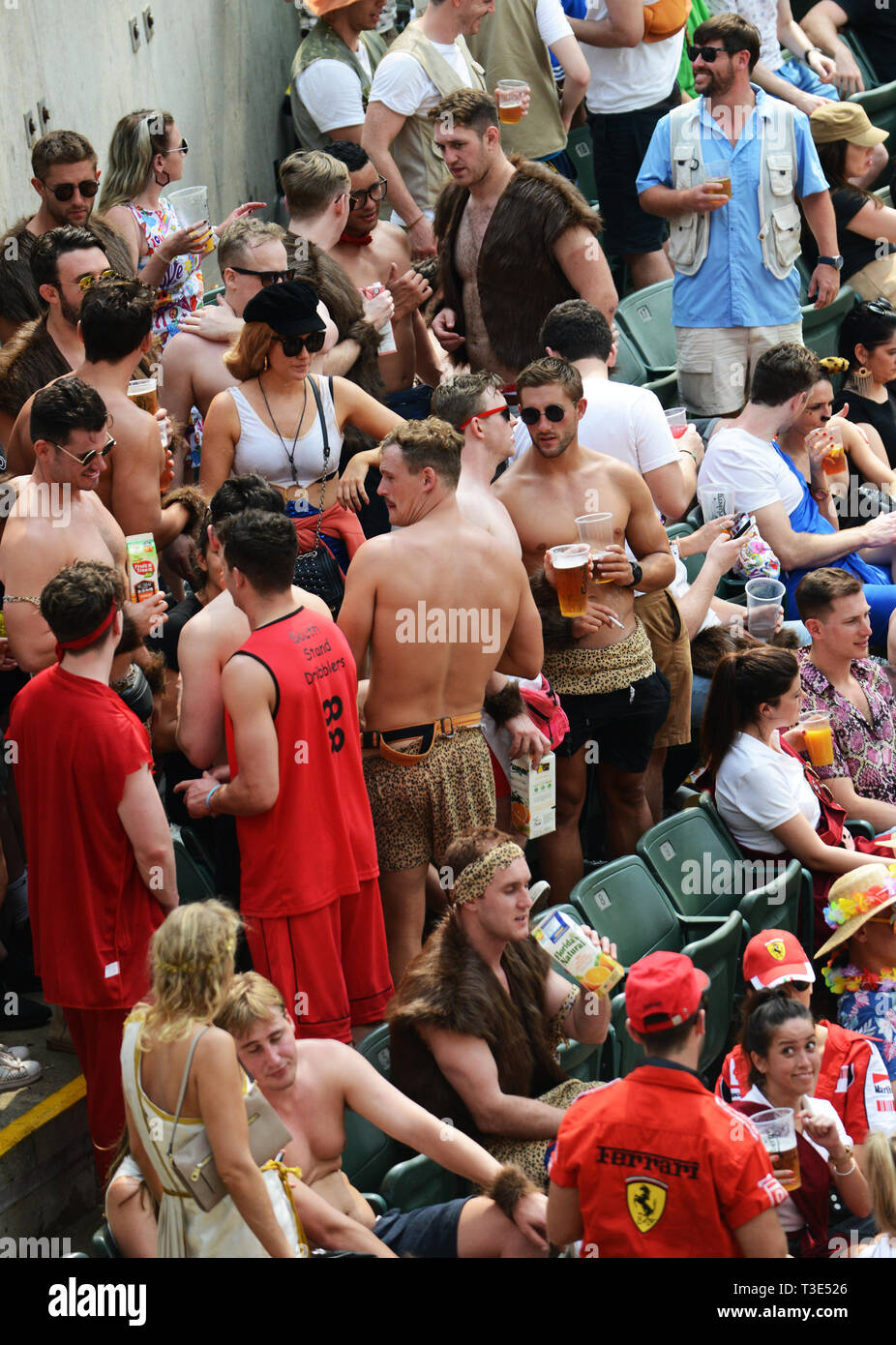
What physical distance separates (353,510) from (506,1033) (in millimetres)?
2251

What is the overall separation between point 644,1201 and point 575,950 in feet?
2.92

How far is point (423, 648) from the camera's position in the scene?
4801 mm

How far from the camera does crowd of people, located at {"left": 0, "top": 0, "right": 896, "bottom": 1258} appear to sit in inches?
138

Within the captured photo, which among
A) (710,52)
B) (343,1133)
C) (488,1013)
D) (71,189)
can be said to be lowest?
(343,1133)

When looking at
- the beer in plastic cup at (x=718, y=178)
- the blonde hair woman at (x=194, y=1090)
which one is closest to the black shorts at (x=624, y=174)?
the beer in plastic cup at (x=718, y=178)

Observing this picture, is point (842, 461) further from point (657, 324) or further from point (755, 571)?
point (657, 324)

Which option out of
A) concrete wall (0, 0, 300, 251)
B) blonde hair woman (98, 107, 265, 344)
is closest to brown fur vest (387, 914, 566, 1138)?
blonde hair woman (98, 107, 265, 344)

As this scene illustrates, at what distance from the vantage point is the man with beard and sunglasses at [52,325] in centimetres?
537

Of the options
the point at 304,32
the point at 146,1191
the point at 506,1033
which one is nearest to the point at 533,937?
the point at 506,1033

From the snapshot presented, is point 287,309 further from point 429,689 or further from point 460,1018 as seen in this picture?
point 460,1018

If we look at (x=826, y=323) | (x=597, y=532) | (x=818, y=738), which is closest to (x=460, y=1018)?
(x=597, y=532)

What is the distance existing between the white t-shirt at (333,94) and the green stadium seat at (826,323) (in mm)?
2610

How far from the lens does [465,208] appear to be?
6.93m

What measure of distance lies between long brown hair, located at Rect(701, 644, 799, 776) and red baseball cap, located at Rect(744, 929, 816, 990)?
1.14m
